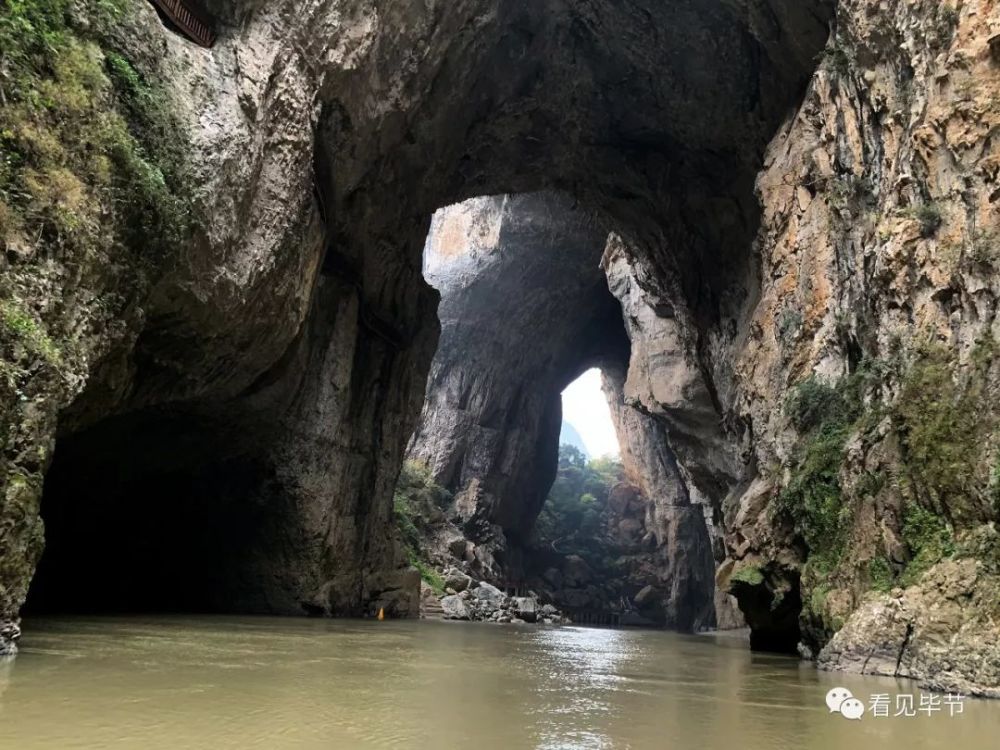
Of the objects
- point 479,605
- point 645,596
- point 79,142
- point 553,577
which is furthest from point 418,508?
point 79,142

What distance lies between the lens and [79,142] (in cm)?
673

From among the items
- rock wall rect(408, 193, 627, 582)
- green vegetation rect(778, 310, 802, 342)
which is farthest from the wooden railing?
rock wall rect(408, 193, 627, 582)

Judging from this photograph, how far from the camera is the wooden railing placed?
9128mm

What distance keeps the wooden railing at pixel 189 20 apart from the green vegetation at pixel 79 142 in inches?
52.1

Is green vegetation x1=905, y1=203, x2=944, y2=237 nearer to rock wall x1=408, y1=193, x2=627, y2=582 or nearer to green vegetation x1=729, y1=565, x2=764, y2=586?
green vegetation x1=729, y1=565, x2=764, y2=586

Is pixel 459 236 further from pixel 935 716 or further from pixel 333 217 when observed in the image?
pixel 935 716

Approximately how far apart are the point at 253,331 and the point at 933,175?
31.3 ft

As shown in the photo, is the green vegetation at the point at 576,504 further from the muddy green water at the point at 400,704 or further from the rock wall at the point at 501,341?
the muddy green water at the point at 400,704

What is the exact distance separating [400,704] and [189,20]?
9317 millimetres

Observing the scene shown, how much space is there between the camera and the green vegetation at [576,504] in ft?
150

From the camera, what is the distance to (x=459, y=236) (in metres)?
36.3

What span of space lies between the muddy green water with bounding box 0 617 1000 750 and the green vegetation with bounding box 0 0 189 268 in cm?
359

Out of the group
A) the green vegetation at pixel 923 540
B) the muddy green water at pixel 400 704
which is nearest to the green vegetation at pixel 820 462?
the green vegetation at pixel 923 540

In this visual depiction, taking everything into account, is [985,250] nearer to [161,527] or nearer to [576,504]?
[161,527]
